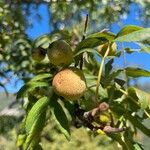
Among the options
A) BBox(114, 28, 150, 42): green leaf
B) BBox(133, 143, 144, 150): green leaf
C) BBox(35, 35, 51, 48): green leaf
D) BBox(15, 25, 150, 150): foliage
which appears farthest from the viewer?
BBox(35, 35, 51, 48): green leaf

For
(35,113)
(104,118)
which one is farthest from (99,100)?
(35,113)

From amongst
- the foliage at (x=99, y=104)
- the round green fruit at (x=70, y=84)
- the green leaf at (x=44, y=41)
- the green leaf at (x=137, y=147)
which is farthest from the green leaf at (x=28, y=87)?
the green leaf at (x=44, y=41)

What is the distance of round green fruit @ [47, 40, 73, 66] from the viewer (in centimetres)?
127

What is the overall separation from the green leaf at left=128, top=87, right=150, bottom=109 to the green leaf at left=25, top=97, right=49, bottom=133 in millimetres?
198

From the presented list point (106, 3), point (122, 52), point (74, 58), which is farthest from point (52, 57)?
point (106, 3)

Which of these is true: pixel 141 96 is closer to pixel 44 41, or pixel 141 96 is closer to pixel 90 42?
pixel 90 42

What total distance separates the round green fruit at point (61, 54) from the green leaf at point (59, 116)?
0.29 ft

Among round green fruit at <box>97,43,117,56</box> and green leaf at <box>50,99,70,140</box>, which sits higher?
round green fruit at <box>97,43,117,56</box>

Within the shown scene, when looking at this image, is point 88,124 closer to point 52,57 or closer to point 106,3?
point 52,57

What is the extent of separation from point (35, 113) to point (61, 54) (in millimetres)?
139

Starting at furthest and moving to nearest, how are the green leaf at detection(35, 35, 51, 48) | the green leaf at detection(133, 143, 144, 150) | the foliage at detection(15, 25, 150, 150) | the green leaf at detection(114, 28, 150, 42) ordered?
the green leaf at detection(35, 35, 51, 48), the green leaf at detection(133, 143, 144, 150), the foliage at detection(15, 25, 150, 150), the green leaf at detection(114, 28, 150, 42)

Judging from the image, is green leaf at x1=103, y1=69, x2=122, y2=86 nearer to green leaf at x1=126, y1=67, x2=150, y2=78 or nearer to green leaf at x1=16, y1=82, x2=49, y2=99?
green leaf at x1=126, y1=67, x2=150, y2=78

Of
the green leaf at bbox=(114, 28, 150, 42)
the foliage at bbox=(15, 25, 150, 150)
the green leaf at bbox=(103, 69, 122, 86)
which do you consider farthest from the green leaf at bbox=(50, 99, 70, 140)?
the green leaf at bbox=(114, 28, 150, 42)

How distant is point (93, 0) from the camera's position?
493 centimetres
